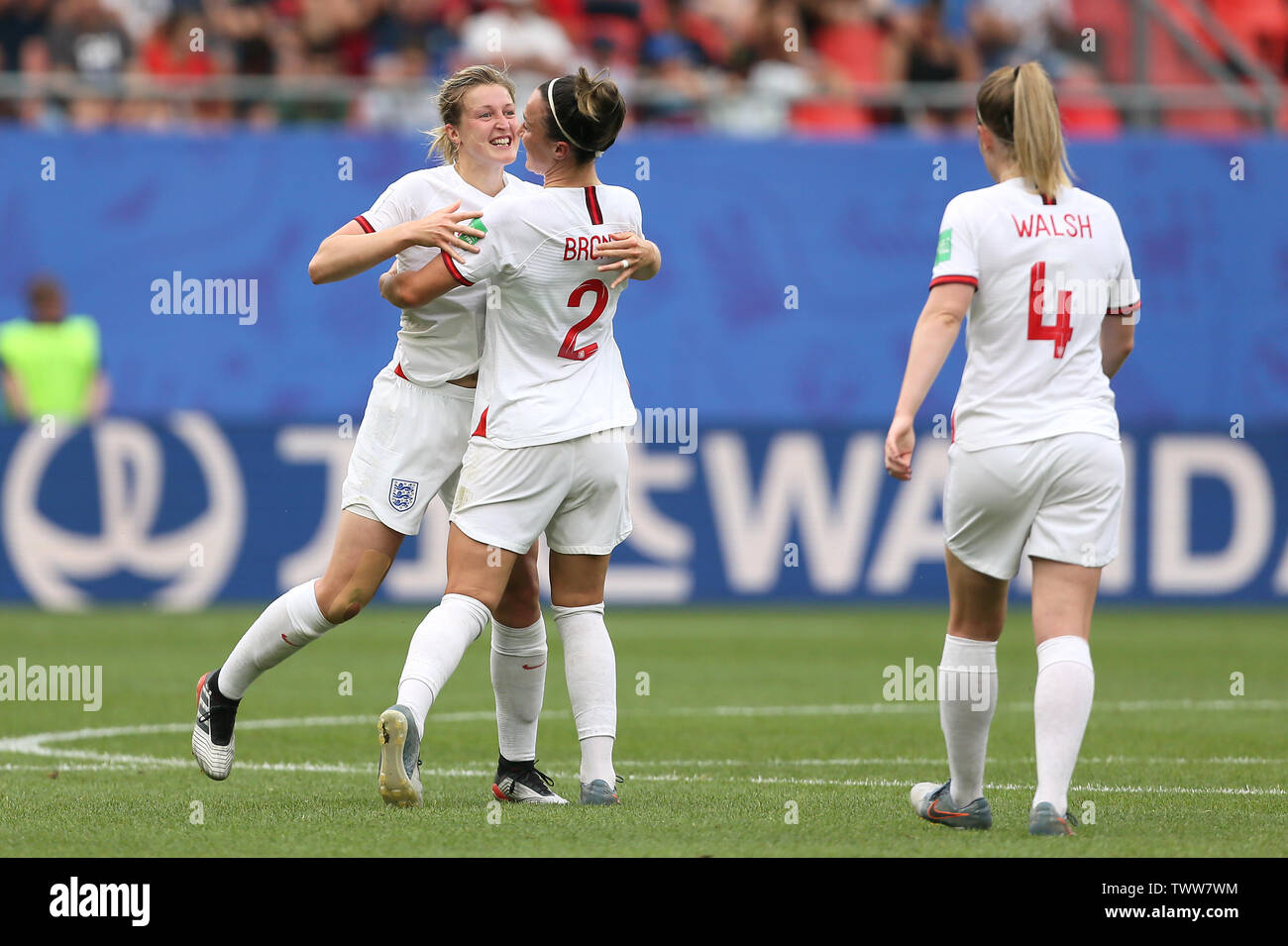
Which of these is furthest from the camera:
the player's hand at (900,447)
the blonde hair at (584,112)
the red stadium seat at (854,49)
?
the red stadium seat at (854,49)

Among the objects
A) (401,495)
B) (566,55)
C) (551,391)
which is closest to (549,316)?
(551,391)

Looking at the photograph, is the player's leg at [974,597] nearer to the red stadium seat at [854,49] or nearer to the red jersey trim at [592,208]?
the red jersey trim at [592,208]

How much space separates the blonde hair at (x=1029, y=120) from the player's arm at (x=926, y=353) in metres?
0.38

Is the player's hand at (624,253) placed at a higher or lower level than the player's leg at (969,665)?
higher

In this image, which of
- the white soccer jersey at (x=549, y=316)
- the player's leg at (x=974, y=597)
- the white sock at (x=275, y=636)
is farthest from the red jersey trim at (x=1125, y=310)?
the white sock at (x=275, y=636)

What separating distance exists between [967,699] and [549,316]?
1.69 meters

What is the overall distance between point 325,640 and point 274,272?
211 inches

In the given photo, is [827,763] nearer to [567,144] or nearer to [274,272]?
[567,144]

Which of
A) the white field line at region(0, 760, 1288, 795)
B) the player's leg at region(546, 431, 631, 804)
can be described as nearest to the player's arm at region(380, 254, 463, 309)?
the player's leg at region(546, 431, 631, 804)

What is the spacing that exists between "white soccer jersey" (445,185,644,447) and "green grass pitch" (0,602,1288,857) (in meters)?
1.20

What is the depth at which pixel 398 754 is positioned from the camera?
560 cm

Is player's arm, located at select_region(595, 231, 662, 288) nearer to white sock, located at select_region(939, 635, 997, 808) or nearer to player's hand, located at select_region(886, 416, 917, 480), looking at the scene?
player's hand, located at select_region(886, 416, 917, 480)

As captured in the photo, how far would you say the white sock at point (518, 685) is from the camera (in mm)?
6527

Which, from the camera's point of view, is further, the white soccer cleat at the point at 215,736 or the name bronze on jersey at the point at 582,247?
the white soccer cleat at the point at 215,736
